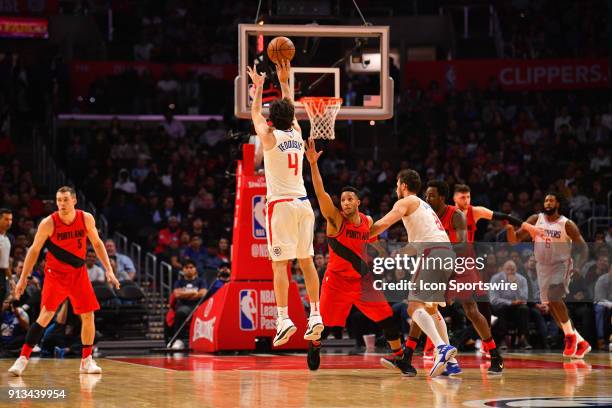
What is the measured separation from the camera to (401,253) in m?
17.3

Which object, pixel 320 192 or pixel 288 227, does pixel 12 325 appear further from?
pixel 320 192

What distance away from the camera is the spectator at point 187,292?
1686cm

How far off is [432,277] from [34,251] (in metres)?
4.16

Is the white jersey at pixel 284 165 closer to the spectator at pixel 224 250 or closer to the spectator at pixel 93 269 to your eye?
the spectator at pixel 93 269

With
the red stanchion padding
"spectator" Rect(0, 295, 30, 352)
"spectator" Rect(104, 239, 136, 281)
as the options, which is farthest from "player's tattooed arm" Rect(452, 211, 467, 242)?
"spectator" Rect(104, 239, 136, 281)

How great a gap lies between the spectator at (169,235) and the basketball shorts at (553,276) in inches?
287

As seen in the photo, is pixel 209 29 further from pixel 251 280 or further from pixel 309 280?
pixel 309 280

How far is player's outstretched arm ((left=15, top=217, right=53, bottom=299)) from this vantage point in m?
11.7

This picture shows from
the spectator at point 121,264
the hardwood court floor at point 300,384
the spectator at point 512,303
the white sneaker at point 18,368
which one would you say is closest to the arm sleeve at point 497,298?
the spectator at point 512,303

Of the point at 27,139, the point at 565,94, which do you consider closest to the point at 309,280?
the point at 27,139

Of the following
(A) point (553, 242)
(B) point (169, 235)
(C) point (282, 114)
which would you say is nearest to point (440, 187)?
(C) point (282, 114)

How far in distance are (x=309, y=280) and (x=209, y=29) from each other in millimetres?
19329

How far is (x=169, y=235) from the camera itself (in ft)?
66.4

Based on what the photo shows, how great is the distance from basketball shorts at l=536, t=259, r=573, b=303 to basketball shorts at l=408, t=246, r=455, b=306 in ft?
13.3
